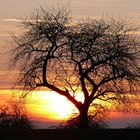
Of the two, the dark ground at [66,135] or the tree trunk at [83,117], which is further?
the tree trunk at [83,117]

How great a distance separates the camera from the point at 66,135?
30984 millimetres

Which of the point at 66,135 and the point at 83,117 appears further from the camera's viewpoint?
the point at 83,117

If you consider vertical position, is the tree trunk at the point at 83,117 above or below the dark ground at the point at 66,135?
above

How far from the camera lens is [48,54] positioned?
124ft

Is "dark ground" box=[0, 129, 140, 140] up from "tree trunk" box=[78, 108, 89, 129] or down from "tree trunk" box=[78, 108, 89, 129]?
down

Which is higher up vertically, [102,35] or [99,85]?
[102,35]

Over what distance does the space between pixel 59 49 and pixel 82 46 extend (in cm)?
148

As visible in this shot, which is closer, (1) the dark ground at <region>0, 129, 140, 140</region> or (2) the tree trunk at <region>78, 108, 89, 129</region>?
(1) the dark ground at <region>0, 129, 140, 140</region>

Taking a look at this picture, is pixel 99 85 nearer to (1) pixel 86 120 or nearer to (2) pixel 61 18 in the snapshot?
(1) pixel 86 120

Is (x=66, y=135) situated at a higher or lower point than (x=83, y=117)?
lower

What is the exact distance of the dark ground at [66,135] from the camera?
30.9 metres

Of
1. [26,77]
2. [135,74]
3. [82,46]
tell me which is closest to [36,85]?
[26,77]

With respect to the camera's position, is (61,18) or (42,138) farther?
(61,18)

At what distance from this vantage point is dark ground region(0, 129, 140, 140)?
3088cm
